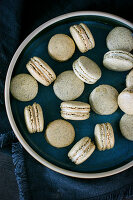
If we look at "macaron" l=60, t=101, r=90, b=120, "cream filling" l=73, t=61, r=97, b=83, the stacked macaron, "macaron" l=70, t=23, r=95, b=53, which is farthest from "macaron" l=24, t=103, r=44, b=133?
"macaron" l=70, t=23, r=95, b=53

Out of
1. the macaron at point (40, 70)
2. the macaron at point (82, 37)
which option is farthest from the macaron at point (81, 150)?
the macaron at point (82, 37)

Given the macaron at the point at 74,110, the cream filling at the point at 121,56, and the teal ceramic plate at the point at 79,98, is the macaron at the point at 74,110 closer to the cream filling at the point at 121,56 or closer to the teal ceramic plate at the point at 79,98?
the teal ceramic plate at the point at 79,98

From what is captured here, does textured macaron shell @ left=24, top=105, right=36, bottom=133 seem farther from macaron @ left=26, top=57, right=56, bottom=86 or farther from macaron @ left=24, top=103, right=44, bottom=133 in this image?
macaron @ left=26, top=57, right=56, bottom=86

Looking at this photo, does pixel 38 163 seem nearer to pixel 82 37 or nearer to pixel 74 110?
pixel 74 110

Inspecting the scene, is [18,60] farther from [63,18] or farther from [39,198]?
[39,198]

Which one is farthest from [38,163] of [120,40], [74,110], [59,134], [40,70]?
[120,40]

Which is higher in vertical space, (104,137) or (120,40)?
(120,40)

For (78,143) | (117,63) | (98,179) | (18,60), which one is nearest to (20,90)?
(18,60)
